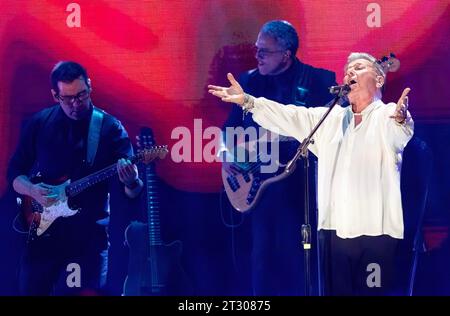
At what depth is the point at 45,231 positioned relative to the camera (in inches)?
237

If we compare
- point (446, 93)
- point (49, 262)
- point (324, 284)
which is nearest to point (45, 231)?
point (49, 262)

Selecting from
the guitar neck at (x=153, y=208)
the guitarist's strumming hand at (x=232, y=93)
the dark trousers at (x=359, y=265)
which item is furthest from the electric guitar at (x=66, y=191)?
the dark trousers at (x=359, y=265)

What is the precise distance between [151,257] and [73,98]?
1.30m

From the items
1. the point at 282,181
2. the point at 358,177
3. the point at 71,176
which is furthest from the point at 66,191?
the point at 358,177

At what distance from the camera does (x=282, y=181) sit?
19.3 ft

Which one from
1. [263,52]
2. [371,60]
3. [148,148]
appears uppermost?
[263,52]

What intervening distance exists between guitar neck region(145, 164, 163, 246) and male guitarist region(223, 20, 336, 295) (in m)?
0.55

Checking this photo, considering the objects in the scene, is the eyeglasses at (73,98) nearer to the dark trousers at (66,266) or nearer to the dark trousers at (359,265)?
the dark trousers at (66,266)

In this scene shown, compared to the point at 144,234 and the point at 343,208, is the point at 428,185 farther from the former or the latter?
the point at 144,234

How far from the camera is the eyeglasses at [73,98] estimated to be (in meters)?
6.06

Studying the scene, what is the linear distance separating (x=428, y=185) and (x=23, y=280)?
119 inches

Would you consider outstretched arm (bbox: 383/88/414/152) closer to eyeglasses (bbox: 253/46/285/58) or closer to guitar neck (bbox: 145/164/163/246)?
eyeglasses (bbox: 253/46/285/58)

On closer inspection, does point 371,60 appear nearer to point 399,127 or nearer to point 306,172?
point 399,127

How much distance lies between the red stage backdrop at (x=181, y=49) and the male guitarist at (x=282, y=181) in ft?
0.27
